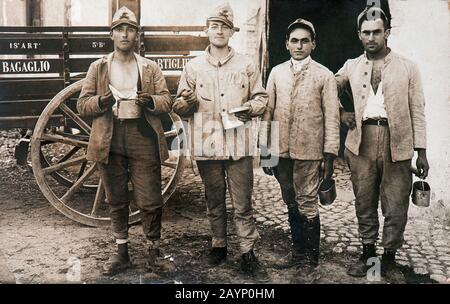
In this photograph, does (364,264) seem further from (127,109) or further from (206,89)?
(127,109)

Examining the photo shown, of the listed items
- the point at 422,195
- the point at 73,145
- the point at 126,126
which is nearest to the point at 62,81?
the point at 73,145

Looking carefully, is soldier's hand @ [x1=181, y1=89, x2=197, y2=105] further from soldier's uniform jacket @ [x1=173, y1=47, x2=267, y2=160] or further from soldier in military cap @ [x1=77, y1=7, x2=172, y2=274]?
soldier in military cap @ [x1=77, y1=7, x2=172, y2=274]

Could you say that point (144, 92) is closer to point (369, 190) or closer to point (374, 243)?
point (369, 190)

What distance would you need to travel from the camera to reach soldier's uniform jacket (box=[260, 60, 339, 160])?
4.17 metres

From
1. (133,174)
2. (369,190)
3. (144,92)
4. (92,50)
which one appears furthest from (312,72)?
(92,50)

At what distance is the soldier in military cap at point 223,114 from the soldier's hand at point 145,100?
0.61ft

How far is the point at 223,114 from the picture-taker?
418 centimetres

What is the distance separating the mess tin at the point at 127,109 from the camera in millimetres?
4207

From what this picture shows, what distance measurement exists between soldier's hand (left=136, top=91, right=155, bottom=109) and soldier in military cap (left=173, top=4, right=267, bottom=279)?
0.19 m

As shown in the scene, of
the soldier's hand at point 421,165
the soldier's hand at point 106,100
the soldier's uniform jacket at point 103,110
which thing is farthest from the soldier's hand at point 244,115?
the soldier's hand at point 421,165

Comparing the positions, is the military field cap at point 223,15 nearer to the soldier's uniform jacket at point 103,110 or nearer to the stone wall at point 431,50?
the soldier's uniform jacket at point 103,110

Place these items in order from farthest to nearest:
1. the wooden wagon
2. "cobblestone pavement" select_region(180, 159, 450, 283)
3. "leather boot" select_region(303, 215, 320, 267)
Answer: the wooden wagon
"cobblestone pavement" select_region(180, 159, 450, 283)
"leather boot" select_region(303, 215, 320, 267)

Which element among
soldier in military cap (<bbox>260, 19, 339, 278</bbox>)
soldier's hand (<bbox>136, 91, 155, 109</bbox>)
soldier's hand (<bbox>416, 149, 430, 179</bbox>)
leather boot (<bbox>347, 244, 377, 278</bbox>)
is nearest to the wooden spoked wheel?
soldier's hand (<bbox>136, 91, 155, 109</bbox>)

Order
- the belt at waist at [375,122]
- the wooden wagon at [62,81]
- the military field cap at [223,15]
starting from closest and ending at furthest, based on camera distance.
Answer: the military field cap at [223,15]
the belt at waist at [375,122]
the wooden wagon at [62,81]
